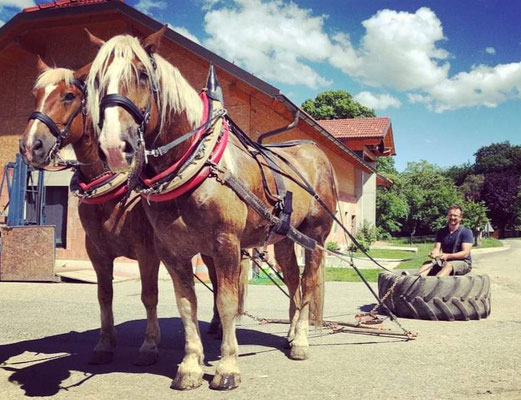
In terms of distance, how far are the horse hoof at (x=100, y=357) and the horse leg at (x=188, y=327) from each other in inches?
39.8

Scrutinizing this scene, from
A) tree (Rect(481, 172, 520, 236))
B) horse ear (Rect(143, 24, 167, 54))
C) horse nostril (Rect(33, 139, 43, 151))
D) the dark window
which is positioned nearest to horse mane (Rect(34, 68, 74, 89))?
horse nostril (Rect(33, 139, 43, 151))

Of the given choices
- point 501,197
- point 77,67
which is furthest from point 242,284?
point 501,197

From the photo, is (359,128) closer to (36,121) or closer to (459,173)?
(36,121)

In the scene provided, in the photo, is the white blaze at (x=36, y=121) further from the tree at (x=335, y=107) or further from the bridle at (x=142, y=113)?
the tree at (x=335, y=107)

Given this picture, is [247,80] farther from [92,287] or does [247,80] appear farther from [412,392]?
[412,392]

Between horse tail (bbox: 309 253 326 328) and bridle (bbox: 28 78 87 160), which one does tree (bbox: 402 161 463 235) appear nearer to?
horse tail (bbox: 309 253 326 328)

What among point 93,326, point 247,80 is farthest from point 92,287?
point 247,80

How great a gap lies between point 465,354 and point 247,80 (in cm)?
814

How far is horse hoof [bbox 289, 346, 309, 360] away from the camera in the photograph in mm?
4680

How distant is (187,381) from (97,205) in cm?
171

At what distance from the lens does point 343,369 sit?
4.32 meters

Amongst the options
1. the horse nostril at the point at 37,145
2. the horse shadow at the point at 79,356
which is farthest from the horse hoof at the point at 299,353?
the horse nostril at the point at 37,145

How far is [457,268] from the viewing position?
739 cm

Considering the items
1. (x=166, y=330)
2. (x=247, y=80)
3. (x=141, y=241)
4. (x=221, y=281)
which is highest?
(x=247, y=80)
